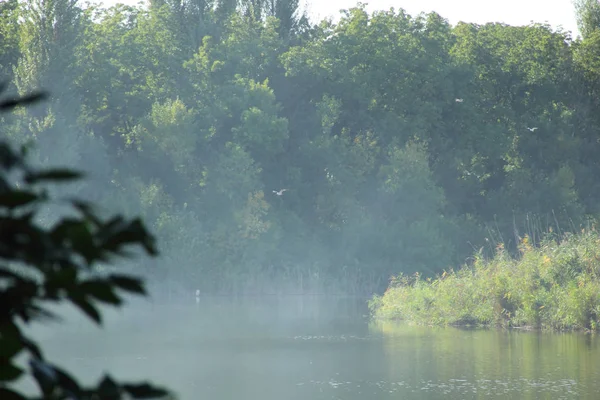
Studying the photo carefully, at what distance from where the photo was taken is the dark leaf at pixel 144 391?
1126 mm

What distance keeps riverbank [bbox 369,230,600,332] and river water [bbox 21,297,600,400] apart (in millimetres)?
668

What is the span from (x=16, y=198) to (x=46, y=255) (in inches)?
2.7

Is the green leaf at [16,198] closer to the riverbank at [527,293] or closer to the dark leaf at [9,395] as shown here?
the dark leaf at [9,395]

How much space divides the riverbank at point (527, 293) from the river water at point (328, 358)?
2.19 feet

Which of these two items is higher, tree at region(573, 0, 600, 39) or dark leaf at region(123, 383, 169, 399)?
tree at region(573, 0, 600, 39)

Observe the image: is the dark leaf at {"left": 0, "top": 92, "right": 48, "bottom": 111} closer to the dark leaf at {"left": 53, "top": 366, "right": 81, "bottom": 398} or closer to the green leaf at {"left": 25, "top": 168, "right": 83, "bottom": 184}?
the green leaf at {"left": 25, "top": 168, "right": 83, "bottom": 184}

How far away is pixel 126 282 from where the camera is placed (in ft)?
3.60

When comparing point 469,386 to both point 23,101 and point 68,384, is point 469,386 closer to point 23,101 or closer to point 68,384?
point 68,384

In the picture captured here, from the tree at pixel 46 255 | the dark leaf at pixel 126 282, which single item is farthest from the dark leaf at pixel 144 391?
the dark leaf at pixel 126 282

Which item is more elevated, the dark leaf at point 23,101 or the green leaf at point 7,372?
the dark leaf at point 23,101

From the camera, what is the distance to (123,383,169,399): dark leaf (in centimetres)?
113

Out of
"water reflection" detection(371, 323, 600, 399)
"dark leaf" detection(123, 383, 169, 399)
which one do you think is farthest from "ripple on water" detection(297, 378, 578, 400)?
"dark leaf" detection(123, 383, 169, 399)

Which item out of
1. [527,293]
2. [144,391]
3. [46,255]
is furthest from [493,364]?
[46,255]

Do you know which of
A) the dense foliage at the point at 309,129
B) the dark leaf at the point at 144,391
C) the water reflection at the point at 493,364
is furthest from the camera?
the dense foliage at the point at 309,129
